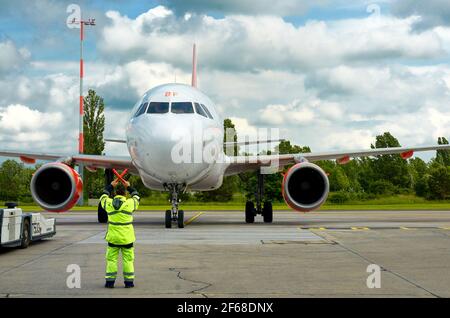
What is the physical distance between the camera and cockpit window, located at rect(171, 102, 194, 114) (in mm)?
17750

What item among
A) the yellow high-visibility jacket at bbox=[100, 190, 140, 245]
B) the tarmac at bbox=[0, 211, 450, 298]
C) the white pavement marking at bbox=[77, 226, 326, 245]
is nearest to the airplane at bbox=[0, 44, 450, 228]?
the white pavement marking at bbox=[77, 226, 326, 245]

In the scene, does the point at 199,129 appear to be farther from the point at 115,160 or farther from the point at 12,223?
the point at 12,223

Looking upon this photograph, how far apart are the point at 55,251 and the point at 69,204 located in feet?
21.6

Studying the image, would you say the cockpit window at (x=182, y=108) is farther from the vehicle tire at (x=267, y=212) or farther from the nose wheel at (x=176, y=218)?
the vehicle tire at (x=267, y=212)

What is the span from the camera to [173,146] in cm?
1634

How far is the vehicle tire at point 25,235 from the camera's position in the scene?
1311 centimetres

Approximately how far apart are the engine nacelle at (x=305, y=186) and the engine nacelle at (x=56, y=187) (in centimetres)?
651

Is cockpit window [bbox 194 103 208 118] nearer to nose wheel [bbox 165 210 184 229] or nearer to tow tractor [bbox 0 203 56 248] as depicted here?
nose wheel [bbox 165 210 184 229]

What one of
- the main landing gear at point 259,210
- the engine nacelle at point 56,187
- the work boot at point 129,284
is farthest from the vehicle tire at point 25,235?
the main landing gear at point 259,210

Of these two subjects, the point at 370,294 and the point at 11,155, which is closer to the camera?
the point at 370,294

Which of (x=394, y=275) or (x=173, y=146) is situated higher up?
(x=173, y=146)

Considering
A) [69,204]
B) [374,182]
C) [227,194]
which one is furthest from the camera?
[374,182]

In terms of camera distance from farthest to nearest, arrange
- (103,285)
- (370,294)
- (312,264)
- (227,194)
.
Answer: (227,194) < (312,264) < (103,285) < (370,294)

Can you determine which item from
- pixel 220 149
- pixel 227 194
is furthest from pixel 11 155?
pixel 227 194
